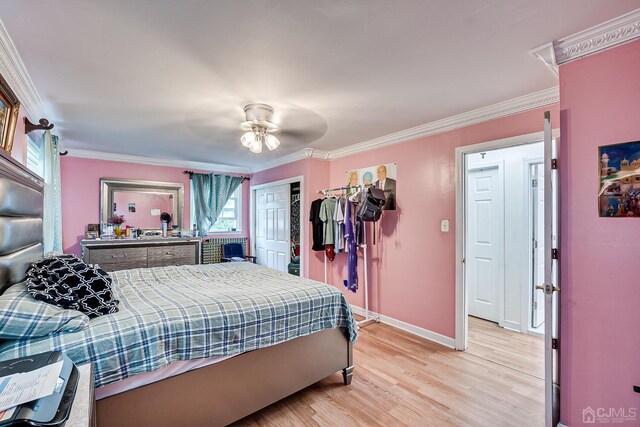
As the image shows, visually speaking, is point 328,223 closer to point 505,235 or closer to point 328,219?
point 328,219

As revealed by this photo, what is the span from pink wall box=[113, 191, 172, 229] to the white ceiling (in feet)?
5.85

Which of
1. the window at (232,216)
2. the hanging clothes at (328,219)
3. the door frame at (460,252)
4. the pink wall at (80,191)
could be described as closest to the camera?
the door frame at (460,252)

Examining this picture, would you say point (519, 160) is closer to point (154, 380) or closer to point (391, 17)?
point (391, 17)

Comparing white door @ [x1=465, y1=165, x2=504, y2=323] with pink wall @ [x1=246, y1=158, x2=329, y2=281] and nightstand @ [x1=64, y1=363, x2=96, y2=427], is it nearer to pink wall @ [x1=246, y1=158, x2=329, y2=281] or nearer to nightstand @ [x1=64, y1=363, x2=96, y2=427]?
pink wall @ [x1=246, y1=158, x2=329, y2=281]

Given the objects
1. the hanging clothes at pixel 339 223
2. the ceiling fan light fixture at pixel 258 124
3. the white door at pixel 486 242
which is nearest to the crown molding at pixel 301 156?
the hanging clothes at pixel 339 223

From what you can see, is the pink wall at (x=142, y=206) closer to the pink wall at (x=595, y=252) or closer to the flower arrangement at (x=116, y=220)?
the flower arrangement at (x=116, y=220)

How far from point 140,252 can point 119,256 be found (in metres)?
0.26

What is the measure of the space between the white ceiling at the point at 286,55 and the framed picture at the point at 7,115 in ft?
0.71

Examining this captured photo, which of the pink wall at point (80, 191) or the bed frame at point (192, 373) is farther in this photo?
the pink wall at point (80, 191)

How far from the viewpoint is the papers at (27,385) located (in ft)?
2.63

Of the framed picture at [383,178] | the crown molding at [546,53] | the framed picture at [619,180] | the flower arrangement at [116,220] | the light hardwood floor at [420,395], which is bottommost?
the light hardwood floor at [420,395]

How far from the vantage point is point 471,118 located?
2826 mm

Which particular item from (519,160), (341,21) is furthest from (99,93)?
(519,160)

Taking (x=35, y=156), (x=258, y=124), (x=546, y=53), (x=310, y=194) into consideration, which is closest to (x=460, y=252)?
(x=546, y=53)
